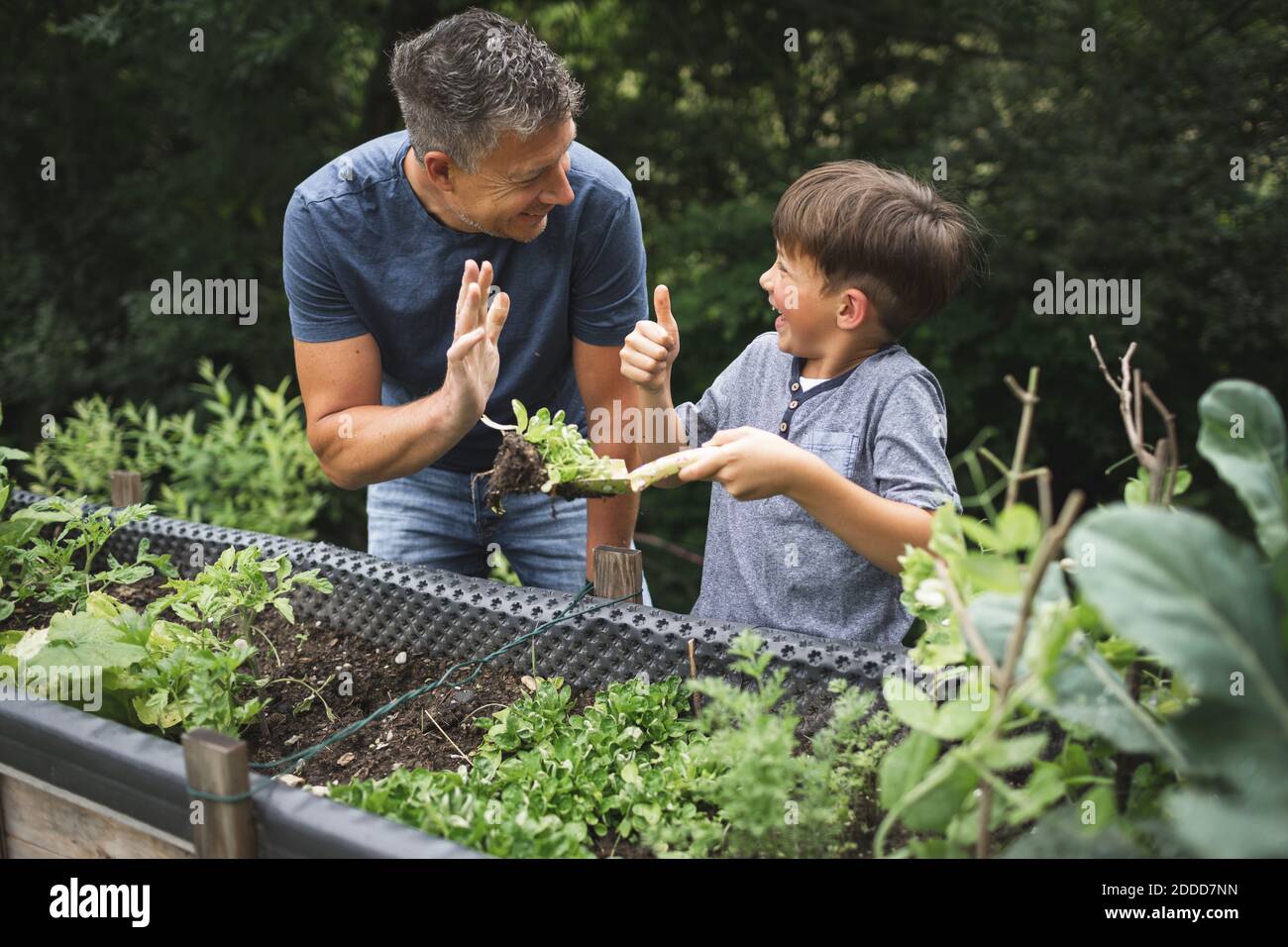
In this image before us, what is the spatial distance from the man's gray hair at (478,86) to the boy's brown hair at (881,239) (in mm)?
530

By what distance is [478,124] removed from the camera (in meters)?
2.08

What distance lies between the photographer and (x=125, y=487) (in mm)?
2955

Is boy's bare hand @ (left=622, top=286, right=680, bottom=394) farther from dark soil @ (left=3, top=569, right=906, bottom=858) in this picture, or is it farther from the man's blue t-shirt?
dark soil @ (left=3, top=569, right=906, bottom=858)

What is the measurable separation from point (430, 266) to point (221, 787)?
4.51ft

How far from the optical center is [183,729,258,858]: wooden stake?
1410mm

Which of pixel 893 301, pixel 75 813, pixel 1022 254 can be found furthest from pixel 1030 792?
pixel 1022 254

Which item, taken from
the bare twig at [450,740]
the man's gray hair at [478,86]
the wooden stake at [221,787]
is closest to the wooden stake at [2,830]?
the wooden stake at [221,787]

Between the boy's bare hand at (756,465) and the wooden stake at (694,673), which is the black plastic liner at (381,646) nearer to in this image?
the wooden stake at (694,673)

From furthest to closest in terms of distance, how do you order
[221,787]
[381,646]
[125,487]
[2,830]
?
1. [125,487]
2. [381,646]
3. [2,830]
4. [221,787]

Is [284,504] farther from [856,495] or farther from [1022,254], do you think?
[1022,254]

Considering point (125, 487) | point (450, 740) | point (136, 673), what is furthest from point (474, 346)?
point (125, 487)

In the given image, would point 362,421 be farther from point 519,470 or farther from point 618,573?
point 618,573

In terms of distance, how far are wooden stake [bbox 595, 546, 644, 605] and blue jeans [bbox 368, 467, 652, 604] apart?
68 centimetres

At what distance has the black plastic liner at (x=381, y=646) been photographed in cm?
142
